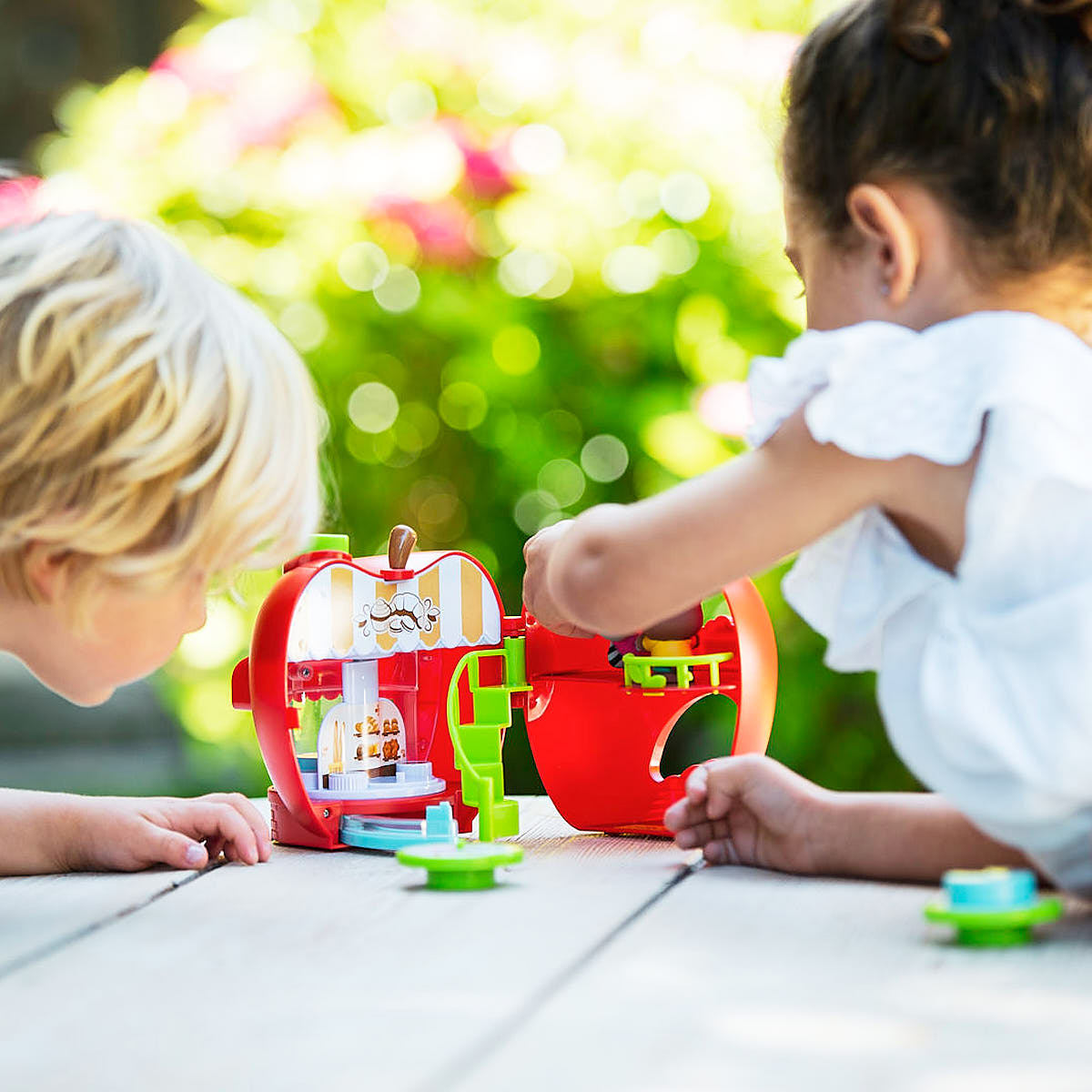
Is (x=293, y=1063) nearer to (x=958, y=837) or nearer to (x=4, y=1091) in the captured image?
(x=4, y=1091)

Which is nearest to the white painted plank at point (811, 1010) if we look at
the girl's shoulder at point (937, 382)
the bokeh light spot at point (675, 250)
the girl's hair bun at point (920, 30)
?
the girl's shoulder at point (937, 382)

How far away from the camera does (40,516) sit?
953 millimetres

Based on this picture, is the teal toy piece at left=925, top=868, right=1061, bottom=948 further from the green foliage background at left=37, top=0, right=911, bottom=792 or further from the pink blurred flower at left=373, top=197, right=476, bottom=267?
the pink blurred flower at left=373, top=197, right=476, bottom=267

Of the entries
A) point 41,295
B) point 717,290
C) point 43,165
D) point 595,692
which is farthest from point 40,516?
point 43,165

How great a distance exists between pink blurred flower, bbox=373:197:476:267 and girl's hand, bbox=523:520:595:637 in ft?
3.38

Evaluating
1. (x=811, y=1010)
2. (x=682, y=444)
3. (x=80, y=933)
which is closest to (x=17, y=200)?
(x=682, y=444)

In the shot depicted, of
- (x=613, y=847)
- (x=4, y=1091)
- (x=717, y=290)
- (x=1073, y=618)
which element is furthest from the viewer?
(x=717, y=290)

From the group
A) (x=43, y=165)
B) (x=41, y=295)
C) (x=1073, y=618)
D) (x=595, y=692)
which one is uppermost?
(x=43, y=165)

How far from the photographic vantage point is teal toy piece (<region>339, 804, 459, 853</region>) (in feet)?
3.98

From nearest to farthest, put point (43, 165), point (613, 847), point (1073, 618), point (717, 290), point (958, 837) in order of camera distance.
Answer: point (1073, 618)
point (958, 837)
point (613, 847)
point (717, 290)
point (43, 165)

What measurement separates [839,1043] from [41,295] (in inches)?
26.3

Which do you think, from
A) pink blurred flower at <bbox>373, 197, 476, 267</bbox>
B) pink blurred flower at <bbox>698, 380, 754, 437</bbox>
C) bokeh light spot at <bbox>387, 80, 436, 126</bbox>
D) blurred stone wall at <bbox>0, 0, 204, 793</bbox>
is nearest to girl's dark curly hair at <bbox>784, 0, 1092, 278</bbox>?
pink blurred flower at <bbox>698, 380, 754, 437</bbox>

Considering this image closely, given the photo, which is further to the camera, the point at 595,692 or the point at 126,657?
the point at 595,692

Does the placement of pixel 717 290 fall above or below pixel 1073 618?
above
